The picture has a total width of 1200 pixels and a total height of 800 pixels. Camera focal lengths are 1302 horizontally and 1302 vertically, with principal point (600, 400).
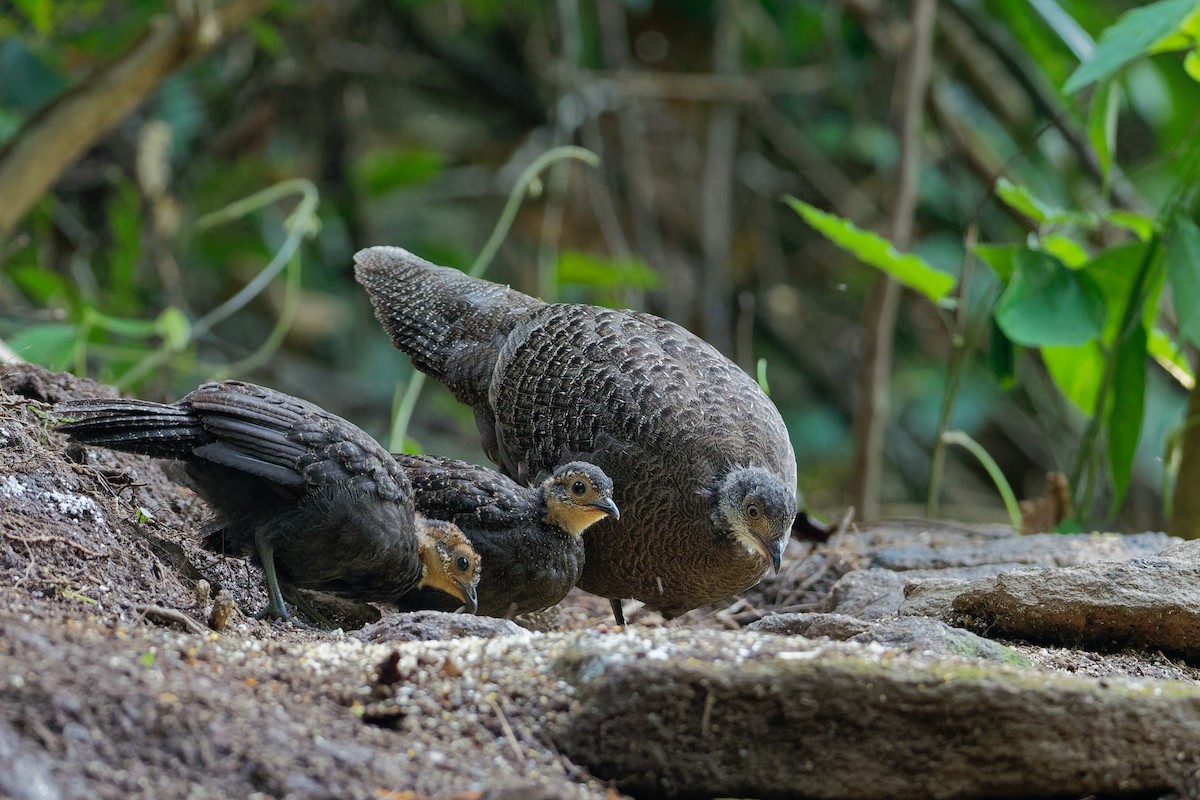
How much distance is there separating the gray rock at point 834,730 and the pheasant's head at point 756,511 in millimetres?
1507

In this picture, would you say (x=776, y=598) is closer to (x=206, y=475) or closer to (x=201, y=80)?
(x=206, y=475)

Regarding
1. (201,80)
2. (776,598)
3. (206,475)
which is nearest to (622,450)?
(776,598)

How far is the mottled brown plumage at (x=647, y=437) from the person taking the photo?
385 cm

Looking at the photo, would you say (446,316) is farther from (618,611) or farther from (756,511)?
(756,511)

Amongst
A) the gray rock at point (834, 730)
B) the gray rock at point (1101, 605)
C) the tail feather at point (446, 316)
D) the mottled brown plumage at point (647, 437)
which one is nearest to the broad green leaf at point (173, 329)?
the tail feather at point (446, 316)

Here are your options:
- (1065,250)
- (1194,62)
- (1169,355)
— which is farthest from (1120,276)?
(1194,62)

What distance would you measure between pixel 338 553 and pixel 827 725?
1.61m

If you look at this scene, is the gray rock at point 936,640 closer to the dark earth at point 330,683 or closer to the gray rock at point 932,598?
the dark earth at point 330,683

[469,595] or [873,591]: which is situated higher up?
[873,591]

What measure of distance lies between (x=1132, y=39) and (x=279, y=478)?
333 cm

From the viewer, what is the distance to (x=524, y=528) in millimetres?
3863

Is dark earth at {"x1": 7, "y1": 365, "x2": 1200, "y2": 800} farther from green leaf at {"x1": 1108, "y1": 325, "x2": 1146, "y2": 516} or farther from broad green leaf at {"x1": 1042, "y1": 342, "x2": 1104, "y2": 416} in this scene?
broad green leaf at {"x1": 1042, "y1": 342, "x2": 1104, "y2": 416}

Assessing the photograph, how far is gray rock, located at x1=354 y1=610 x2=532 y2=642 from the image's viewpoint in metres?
2.92

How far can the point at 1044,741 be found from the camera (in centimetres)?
220
